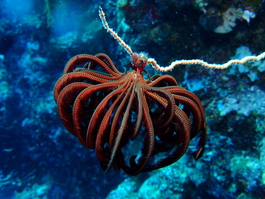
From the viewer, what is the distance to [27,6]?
8.93 meters

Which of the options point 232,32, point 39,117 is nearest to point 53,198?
point 39,117

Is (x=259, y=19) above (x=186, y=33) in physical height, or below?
below

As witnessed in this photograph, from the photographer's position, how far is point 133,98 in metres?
2.82

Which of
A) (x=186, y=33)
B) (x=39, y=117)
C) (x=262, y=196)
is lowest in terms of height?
(x=262, y=196)

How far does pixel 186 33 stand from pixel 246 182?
4.46m

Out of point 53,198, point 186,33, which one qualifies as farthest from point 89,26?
point 53,198

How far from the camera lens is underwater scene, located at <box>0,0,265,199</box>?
2824 millimetres

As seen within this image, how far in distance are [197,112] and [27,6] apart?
10261 millimetres

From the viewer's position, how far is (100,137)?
2641 mm

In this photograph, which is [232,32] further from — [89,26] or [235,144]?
[89,26]

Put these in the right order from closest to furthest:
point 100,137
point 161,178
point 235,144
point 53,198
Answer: point 100,137 < point 235,144 < point 161,178 < point 53,198

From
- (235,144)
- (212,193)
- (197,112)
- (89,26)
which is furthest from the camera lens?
(89,26)

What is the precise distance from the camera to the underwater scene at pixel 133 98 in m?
2.82

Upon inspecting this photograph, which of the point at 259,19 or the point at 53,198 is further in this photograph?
the point at 53,198
